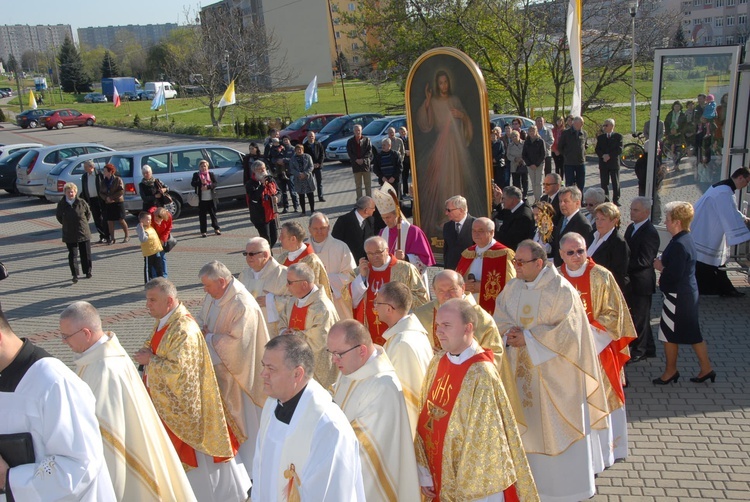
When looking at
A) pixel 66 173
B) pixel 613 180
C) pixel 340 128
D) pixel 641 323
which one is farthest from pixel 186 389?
pixel 340 128

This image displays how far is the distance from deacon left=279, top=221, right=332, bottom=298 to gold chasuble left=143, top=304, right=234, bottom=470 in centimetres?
208

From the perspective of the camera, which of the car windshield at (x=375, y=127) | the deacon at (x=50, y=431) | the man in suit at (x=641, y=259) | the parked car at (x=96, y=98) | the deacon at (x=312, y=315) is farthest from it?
the parked car at (x=96, y=98)

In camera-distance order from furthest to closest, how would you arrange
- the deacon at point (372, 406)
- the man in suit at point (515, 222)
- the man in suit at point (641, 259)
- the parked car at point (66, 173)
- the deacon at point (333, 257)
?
the parked car at point (66, 173)
the man in suit at point (515, 222)
the deacon at point (333, 257)
the man in suit at point (641, 259)
the deacon at point (372, 406)

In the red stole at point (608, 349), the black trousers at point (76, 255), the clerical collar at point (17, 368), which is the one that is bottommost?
the black trousers at point (76, 255)

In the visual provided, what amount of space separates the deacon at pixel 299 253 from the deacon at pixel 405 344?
230 centimetres

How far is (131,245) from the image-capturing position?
647 inches

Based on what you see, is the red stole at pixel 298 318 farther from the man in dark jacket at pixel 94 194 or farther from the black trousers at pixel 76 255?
the man in dark jacket at pixel 94 194

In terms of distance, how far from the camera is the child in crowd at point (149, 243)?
11.8m

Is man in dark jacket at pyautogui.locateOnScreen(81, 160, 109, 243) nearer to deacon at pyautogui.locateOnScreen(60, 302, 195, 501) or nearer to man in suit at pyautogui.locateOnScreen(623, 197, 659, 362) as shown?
man in suit at pyautogui.locateOnScreen(623, 197, 659, 362)

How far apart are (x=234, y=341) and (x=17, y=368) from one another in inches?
91.8

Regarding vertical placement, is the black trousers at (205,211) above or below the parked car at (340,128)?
below

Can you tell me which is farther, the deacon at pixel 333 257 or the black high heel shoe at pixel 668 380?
the deacon at pixel 333 257

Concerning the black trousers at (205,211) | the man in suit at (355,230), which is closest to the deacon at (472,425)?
the man in suit at (355,230)

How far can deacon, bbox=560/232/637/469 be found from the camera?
6141 millimetres
